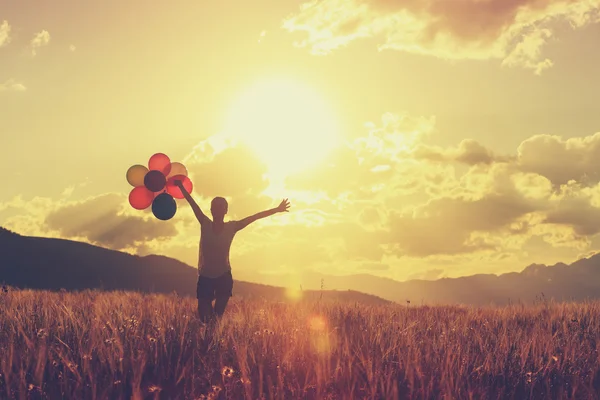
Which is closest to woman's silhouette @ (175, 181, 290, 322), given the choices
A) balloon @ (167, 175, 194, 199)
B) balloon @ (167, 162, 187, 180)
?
balloon @ (167, 175, 194, 199)

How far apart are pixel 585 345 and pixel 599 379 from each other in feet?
4.75

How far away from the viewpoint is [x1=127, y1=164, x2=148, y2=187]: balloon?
424 inches

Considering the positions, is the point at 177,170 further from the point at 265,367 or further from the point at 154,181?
the point at 265,367

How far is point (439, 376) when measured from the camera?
4.42m

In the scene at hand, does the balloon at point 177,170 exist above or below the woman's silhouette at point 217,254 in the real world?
above

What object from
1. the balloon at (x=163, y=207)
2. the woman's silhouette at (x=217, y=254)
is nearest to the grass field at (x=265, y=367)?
the woman's silhouette at (x=217, y=254)

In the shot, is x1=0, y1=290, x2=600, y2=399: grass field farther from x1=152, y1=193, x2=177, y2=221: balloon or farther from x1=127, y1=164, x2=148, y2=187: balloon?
x1=127, y1=164, x2=148, y2=187: balloon

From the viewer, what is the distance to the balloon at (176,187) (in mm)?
10805

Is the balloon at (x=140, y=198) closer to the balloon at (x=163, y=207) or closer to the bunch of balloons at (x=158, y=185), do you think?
the bunch of balloons at (x=158, y=185)

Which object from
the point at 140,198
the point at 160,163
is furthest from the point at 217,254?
the point at 160,163

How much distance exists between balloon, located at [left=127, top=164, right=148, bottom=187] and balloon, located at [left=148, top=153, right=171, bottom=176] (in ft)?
0.48

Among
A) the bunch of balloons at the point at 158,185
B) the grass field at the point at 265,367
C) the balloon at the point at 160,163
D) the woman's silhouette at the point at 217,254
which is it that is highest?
the balloon at the point at 160,163

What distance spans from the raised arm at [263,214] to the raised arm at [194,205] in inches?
24.5

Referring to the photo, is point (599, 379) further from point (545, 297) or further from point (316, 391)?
point (545, 297)
